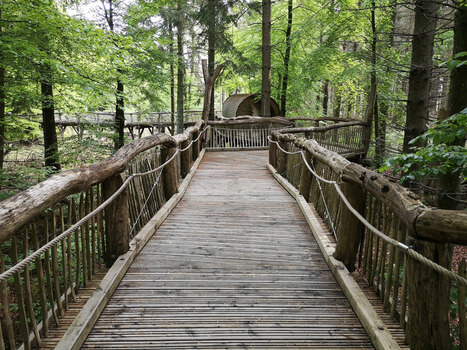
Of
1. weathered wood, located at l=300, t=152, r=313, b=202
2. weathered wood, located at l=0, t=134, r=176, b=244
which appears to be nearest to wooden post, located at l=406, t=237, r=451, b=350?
weathered wood, located at l=0, t=134, r=176, b=244

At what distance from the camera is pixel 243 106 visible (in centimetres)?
1783

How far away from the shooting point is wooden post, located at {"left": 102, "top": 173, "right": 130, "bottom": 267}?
3.04m

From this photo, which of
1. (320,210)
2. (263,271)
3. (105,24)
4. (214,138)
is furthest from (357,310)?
(105,24)

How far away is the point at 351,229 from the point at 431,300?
4.05 feet

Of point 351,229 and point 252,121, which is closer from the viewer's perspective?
point 351,229

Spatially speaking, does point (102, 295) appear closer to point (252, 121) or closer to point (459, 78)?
point (459, 78)

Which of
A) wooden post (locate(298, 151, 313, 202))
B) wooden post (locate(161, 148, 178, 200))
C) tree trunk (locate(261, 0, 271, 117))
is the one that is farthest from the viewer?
tree trunk (locate(261, 0, 271, 117))

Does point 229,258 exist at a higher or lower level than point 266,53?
lower

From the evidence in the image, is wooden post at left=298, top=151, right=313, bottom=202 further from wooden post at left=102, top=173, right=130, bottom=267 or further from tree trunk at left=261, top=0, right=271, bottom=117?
tree trunk at left=261, top=0, right=271, bottom=117

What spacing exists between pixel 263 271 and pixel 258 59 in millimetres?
16524

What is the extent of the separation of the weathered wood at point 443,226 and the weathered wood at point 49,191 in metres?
2.20

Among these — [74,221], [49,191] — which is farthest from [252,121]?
[49,191]

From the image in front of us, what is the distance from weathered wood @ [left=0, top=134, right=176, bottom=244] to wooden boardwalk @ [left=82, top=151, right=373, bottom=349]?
979 millimetres

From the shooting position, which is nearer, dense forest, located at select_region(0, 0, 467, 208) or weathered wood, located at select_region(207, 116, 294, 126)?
dense forest, located at select_region(0, 0, 467, 208)
